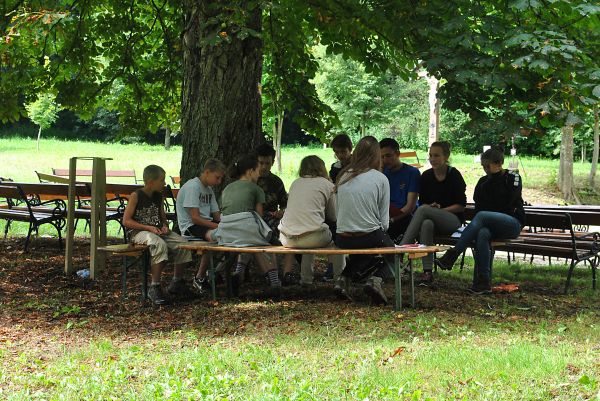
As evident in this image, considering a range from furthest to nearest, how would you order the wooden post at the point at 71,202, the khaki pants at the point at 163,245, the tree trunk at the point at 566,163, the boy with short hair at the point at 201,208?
the tree trunk at the point at 566,163 → the wooden post at the point at 71,202 → the boy with short hair at the point at 201,208 → the khaki pants at the point at 163,245

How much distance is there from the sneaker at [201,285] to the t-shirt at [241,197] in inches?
32.2

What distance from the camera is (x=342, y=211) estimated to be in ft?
24.9

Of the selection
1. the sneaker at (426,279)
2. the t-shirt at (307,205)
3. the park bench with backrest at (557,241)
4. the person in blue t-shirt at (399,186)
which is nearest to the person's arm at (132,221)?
the t-shirt at (307,205)

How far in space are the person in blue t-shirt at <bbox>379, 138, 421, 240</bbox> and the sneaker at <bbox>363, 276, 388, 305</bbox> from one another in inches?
61.0

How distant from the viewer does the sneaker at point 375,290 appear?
Result: 7.67 meters

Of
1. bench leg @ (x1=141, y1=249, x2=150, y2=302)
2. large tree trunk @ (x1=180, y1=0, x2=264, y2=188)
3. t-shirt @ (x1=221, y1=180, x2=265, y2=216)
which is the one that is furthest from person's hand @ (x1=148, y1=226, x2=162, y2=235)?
large tree trunk @ (x1=180, y1=0, x2=264, y2=188)

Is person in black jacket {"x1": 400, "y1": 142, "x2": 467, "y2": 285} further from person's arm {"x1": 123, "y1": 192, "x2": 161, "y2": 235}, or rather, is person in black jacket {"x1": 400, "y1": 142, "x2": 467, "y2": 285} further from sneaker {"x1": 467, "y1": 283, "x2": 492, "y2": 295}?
person's arm {"x1": 123, "y1": 192, "x2": 161, "y2": 235}

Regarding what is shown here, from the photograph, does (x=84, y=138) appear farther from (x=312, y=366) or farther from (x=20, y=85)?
(x=312, y=366)

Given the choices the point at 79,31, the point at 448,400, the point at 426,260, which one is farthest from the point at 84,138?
the point at 448,400

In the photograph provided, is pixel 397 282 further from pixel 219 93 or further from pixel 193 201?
pixel 219 93

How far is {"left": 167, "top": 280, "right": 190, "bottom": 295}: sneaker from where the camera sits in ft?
27.8

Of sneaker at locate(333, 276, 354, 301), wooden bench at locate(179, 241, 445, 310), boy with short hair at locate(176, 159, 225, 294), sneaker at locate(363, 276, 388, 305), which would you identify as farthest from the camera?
boy with short hair at locate(176, 159, 225, 294)

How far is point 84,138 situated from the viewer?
209 feet

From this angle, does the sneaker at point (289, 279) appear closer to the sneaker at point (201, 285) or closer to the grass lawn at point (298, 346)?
the grass lawn at point (298, 346)
